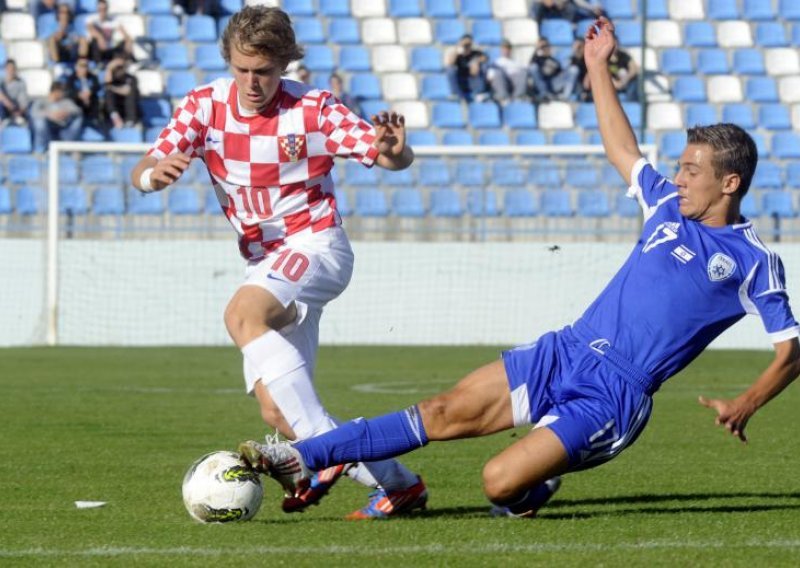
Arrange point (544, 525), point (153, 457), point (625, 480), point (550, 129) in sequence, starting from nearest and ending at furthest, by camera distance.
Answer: point (544, 525), point (625, 480), point (153, 457), point (550, 129)

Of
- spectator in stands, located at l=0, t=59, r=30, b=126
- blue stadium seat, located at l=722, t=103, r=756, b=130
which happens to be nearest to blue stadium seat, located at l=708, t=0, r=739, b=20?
blue stadium seat, located at l=722, t=103, r=756, b=130

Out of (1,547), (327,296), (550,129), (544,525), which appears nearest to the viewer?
(1,547)

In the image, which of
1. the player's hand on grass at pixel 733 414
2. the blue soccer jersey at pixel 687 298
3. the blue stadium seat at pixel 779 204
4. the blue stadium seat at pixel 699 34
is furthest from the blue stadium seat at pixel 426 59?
the player's hand on grass at pixel 733 414

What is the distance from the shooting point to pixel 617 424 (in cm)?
560

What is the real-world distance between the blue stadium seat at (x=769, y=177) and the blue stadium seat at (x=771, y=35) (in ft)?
16.1

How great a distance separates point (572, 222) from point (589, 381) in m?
12.8

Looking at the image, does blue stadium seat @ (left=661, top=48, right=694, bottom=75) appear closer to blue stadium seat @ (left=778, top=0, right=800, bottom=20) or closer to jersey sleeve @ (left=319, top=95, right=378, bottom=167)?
blue stadium seat @ (left=778, top=0, right=800, bottom=20)

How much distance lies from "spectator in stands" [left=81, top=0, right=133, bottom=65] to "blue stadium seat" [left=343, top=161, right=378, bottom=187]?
4.09 meters

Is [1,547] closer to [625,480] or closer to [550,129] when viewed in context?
[625,480]

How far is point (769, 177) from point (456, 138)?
4.55 m

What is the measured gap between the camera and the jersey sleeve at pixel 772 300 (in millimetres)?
5625

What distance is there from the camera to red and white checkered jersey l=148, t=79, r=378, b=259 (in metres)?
6.29

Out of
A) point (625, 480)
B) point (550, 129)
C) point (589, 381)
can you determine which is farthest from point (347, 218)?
point (589, 381)

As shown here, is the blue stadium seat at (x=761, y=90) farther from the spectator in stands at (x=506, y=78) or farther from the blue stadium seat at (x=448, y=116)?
the blue stadium seat at (x=448, y=116)
